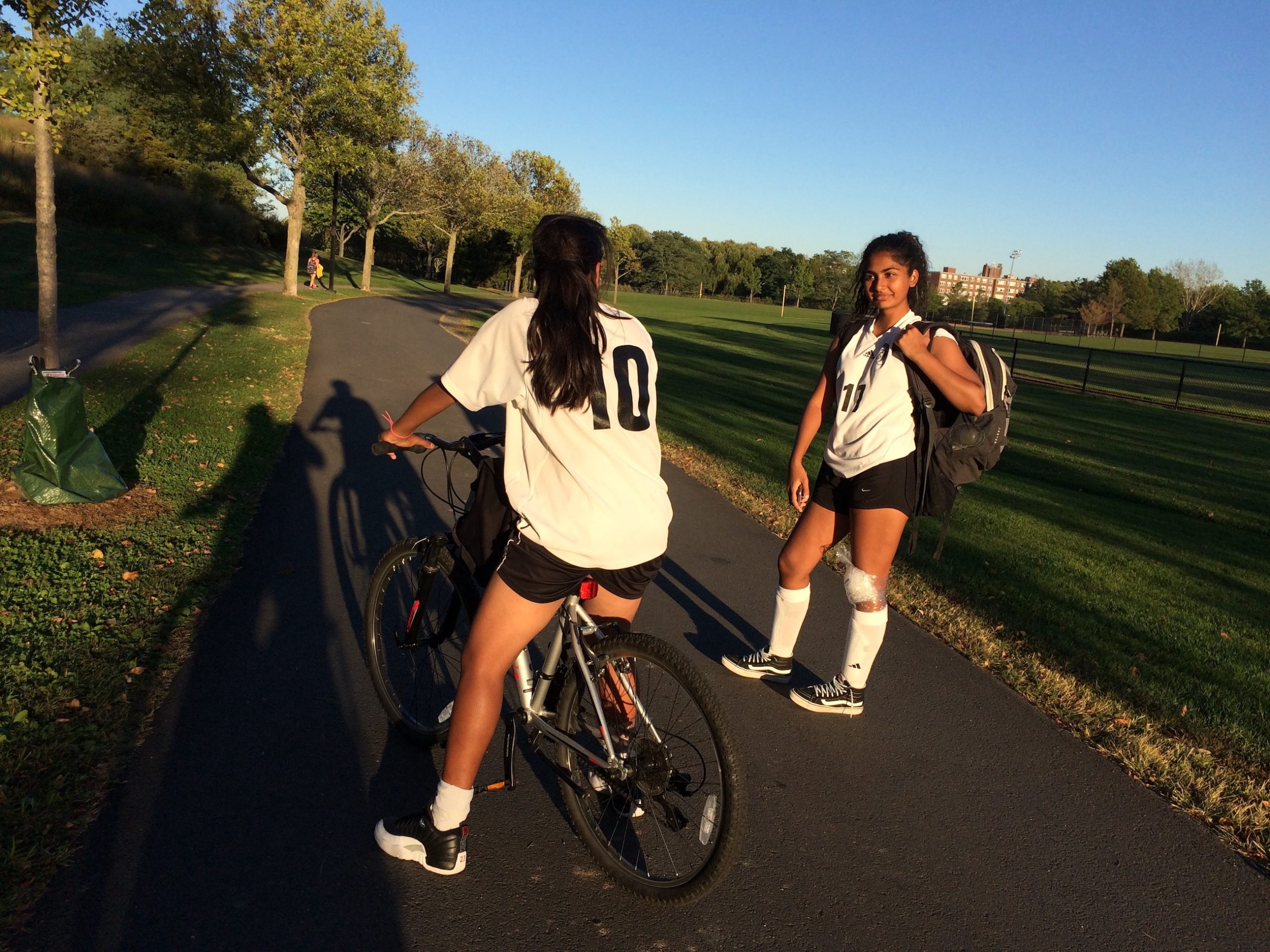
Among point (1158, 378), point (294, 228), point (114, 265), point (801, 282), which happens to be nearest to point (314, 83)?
point (294, 228)

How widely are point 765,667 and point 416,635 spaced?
179cm

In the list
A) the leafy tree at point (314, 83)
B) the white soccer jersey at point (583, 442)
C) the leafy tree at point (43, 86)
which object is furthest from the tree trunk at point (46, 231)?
the leafy tree at point (314, 83)

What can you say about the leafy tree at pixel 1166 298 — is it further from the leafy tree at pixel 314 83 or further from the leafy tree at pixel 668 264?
the leafy tree at pixel 314 83

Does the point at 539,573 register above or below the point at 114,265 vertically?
below

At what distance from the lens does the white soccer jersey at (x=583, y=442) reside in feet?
8.46

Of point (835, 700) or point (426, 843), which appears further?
point (835, 700)

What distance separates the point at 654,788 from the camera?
2.76 m

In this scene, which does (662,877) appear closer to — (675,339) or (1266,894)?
(1266,894)

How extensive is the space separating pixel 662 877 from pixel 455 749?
0.77 meters

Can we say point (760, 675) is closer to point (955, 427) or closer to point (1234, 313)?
point (955, 427)

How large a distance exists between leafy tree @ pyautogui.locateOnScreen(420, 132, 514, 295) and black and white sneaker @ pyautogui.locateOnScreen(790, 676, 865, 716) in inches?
1668

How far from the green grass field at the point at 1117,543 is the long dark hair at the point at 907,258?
2399 millimetres

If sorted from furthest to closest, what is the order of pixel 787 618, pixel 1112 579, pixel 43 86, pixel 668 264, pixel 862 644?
1. pixel 668 264
2. pixel 1112 579
3. pixel 43 86
4. pixel 787 618
5. pixel 862 644

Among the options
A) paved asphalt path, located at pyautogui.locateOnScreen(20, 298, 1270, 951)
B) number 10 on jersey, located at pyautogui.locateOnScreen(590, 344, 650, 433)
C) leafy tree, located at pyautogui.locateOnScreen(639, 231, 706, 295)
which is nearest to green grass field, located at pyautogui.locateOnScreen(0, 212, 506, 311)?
paved asphalt path, located at pyautogui.locateOnScreen(20, 298, 1270, 951)
